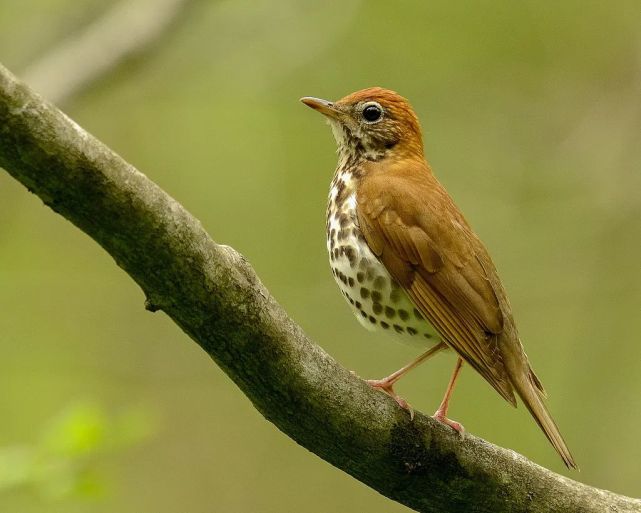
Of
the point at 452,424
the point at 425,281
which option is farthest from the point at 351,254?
the point at 452,424

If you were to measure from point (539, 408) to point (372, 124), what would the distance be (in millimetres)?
2053

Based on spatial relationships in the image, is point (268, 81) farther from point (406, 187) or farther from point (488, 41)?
point (406, 187)

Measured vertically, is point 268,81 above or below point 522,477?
above

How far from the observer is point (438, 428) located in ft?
13.6

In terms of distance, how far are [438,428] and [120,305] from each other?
5.37 m

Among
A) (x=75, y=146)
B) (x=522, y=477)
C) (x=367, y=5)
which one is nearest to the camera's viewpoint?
(x=75, y=146)

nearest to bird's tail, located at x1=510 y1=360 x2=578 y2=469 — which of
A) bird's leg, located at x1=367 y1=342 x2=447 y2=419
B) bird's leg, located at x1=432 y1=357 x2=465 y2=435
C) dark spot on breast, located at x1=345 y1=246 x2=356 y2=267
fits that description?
bird's leg, located at x1=432 y1=357 x2=465 y2=435

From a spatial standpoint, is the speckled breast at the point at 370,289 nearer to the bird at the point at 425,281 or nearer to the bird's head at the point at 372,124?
the bird at the point at 425,281

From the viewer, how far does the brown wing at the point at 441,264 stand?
466 cm

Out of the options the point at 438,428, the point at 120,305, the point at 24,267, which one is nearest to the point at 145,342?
the point at 120,305

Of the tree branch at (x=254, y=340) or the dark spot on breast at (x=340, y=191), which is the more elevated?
the dark spot on breast at (x=340, y=191)

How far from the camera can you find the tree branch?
304cm

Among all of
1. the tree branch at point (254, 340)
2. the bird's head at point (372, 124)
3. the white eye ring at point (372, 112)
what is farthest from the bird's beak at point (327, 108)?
the tree branch at point (254, 340)

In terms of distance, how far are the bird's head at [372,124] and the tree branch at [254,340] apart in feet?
6.99
